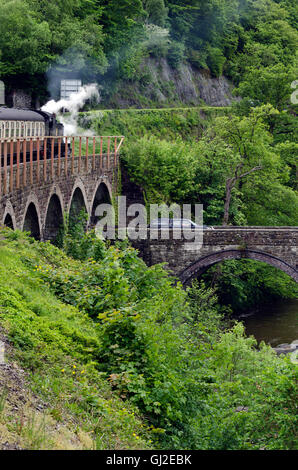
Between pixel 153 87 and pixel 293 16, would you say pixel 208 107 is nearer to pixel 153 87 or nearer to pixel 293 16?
pixel 153 87

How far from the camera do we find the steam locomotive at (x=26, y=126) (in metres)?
23.7

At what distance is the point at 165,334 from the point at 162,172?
24.2 metres

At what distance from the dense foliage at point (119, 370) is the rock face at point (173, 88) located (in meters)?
37.1

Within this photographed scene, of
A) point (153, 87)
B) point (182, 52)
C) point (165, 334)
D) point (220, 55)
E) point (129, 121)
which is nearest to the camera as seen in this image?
point (165, 334)

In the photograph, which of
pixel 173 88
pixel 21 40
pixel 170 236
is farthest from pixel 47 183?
pixel 173 88

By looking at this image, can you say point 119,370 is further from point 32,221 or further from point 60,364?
point 32,221

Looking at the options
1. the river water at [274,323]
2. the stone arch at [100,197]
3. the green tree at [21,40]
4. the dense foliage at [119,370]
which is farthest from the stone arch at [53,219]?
the green tree at [21,40]

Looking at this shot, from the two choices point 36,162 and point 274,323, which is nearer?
Answer: point 36,162

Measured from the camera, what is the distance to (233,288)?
36.0 metres

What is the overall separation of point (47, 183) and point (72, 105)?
822 inches

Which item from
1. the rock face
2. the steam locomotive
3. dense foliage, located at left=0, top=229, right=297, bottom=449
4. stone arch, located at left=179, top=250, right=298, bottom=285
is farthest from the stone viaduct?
the rock face

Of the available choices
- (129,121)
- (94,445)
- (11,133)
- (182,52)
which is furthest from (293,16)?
(94,445)

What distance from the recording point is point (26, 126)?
2711 centimetres

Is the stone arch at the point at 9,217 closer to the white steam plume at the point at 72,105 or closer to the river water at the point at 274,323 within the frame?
the river water at the point at 274,323
